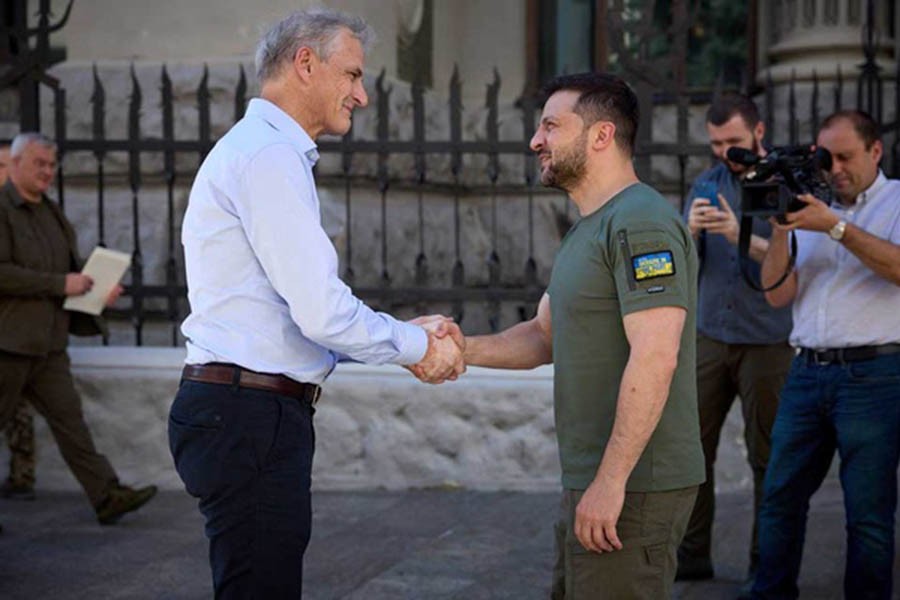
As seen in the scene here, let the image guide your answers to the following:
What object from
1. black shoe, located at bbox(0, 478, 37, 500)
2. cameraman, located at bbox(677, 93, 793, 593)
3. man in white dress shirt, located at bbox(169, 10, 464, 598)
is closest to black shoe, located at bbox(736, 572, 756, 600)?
cameraman, located at bbox(677, 93, 793, 593)

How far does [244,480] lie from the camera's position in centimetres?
364

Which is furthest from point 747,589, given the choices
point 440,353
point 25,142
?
point 25,142

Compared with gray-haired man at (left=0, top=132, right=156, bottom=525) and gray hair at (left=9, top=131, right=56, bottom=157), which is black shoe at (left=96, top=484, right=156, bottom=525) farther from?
gray hair at (left=9, top=131, right=56, bottom=157)

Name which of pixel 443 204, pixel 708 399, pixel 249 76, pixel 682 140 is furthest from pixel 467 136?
pixel 708 399

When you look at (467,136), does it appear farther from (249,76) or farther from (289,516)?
(289,516)

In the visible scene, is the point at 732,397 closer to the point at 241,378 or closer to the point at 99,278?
the point at 241,378

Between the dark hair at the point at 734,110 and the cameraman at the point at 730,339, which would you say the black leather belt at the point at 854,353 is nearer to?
the cameraman at the point at 730,339

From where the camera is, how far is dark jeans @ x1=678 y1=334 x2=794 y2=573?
20.2 ft

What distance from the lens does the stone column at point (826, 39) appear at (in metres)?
9.90

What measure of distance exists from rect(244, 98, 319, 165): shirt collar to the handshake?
0.65 metres

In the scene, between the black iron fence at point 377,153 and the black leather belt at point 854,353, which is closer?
→ the black leather belt at point 854,353

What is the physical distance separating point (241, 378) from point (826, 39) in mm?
7209

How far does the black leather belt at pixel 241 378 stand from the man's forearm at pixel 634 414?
2.76 ft

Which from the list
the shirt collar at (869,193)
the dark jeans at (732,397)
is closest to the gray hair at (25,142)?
the dark jeans at (732,397)
